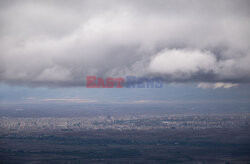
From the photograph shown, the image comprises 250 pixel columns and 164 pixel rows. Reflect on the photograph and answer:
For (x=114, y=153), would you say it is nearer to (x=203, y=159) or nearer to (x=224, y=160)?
(x=203, y=159)

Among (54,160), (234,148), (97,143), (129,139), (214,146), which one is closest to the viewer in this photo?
(54,160)

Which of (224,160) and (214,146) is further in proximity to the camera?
(214,146)

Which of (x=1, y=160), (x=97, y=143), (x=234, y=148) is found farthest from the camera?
(x=97, y=143)

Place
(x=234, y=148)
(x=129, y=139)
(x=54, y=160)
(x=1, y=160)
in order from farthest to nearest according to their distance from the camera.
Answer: (x=129, y=139)
(x=234, y=148)
(x=54, y=160)
(x=1, y=160)

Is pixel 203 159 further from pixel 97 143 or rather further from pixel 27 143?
pixel 27 143

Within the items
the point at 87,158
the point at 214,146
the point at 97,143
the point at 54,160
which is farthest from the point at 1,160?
the point at 214,146

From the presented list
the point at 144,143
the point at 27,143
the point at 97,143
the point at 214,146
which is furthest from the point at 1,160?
the point at 214,146

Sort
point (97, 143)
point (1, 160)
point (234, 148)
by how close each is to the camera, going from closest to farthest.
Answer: point (1, 160) → point (234, 148) → point (97, 143)

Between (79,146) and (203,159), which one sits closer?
(203,159)
